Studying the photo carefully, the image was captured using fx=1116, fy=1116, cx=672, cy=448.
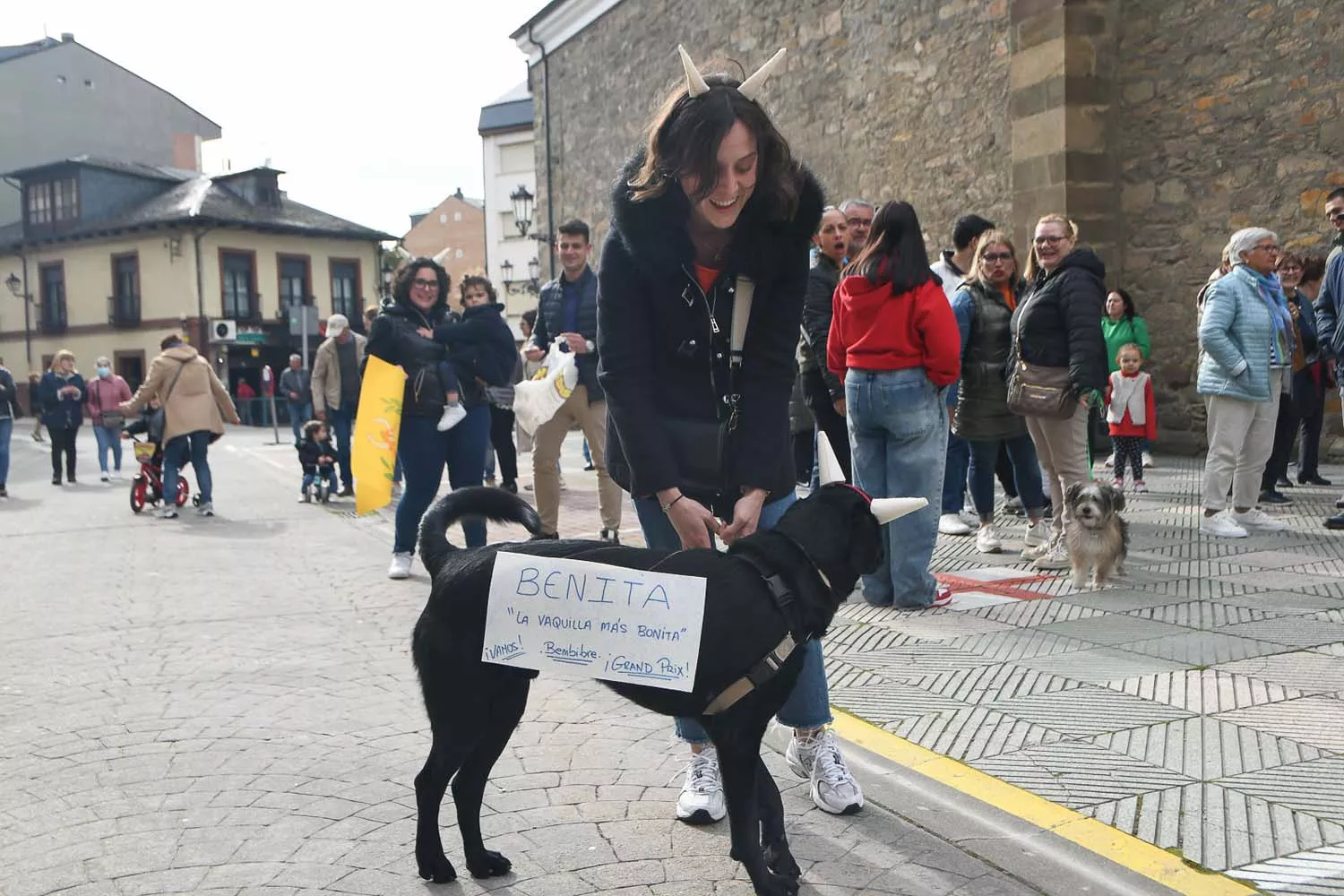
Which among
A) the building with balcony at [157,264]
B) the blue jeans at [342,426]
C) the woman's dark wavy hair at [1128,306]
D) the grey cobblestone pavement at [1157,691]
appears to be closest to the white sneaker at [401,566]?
the grey cobblestone pavement at [1157,691]

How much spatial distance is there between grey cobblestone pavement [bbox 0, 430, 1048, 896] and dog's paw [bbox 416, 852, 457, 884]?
0.03 meters

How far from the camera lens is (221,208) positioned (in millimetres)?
44344

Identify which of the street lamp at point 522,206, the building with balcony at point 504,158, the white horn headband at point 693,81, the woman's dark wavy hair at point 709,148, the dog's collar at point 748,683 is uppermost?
the building with balcony at point 504,158

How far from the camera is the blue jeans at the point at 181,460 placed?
11930mm

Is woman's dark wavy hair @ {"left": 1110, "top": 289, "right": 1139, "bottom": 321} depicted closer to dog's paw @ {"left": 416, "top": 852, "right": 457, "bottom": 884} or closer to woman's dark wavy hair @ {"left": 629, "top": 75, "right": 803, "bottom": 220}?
woman's dark wavy hair @ {"left": 629, "top": 75, "right": 803, "bottom": 220}

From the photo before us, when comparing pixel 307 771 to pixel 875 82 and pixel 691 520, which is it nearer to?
pixel 691 520

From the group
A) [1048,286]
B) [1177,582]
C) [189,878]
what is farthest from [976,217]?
[189,878]

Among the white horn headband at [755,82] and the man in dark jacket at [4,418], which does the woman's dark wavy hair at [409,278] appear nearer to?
the white horn headband at [755,82]

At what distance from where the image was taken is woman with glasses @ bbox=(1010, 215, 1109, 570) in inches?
265

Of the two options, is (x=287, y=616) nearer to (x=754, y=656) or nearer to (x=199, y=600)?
(x=199, y=600)

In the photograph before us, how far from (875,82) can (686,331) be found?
522 inches

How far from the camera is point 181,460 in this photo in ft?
39.8

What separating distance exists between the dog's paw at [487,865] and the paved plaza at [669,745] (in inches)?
2.5

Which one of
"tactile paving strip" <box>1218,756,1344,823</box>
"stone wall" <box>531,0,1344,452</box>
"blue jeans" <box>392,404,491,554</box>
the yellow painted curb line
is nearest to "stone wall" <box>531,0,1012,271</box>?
"stone wall" <box>531,0,1344,452</box>
